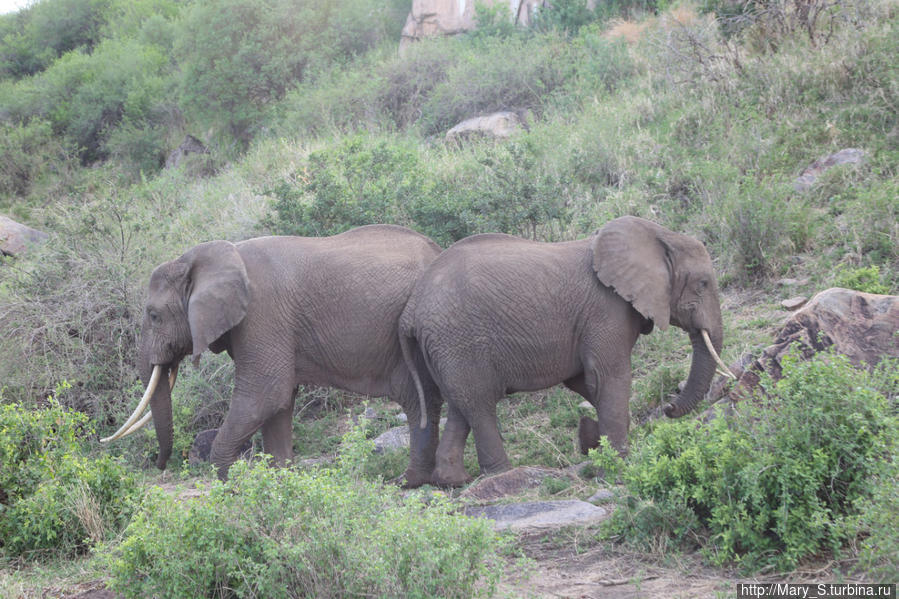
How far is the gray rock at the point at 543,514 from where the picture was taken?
547 cm

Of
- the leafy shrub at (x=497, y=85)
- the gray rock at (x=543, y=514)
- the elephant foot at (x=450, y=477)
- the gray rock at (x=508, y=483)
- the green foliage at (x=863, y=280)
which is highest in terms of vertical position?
the leafy shrub at (x=497, y=85)

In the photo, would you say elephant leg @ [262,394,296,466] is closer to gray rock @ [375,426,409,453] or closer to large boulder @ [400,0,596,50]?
gray rock @ [375,426,409,453]

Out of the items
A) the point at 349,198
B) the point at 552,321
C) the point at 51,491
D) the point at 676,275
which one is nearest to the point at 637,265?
the point at 676,275

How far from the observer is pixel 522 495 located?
6227 millimetres

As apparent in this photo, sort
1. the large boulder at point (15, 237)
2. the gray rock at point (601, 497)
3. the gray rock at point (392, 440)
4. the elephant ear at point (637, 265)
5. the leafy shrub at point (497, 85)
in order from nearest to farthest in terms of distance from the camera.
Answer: the gray rock at point (601, 497), the elephant ear at point (637, 265), the gray rock at point (392, 440), the large boulder at point (15, 237), the leafy shrub at point (497, 85)

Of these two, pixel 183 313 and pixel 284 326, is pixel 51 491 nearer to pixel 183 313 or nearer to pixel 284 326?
pixel 183 313

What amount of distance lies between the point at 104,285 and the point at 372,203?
3136 millimetres

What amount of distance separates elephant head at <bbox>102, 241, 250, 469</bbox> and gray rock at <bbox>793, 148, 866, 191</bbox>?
6572 mm

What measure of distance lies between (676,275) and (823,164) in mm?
4692

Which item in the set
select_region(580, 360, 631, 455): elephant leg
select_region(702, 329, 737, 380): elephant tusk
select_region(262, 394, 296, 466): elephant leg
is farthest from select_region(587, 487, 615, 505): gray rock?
select_region(262, 394, 296, 466): elephant leg

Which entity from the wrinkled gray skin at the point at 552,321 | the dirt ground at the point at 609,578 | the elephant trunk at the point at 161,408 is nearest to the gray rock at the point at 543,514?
the dirt ground at the point at 609,578

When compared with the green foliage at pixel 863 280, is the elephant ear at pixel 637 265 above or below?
above

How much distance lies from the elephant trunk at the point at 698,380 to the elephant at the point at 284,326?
6.35 ft

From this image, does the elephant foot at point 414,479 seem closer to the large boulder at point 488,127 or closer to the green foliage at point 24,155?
the large boulder at point 488,127
